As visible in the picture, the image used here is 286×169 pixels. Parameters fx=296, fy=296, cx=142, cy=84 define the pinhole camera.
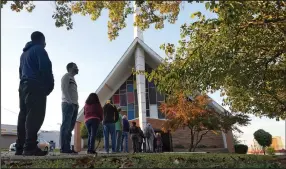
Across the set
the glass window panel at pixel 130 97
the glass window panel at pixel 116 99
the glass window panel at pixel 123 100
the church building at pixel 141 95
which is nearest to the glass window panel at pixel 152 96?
the church building at pixel 141 95

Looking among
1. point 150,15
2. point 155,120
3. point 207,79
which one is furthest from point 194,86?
point 155,120

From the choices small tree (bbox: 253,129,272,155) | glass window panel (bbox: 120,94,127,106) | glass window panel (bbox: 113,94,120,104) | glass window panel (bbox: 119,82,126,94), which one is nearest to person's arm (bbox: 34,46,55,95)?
glass window panel (bbox: 120,94,127,106)

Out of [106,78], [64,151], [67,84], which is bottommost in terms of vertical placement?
[64,151]

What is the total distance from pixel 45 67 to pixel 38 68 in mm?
136

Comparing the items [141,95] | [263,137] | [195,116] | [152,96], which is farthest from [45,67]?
[263,137]

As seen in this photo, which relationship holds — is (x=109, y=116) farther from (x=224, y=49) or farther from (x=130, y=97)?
(x=130, y=97)

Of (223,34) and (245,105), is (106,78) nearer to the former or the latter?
(245,105)

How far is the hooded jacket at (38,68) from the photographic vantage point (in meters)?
4.82

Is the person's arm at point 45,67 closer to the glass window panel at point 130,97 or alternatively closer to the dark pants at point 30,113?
the dark pants at point 30,113

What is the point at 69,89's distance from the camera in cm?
614

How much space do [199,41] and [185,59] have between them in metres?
0.84

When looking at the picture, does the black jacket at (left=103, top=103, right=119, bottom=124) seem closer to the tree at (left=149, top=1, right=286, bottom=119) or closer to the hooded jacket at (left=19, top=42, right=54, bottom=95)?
the tree at (left=149, top=1, right=286, bottom=119)

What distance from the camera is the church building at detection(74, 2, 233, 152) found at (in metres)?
25.8

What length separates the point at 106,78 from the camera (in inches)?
1056
